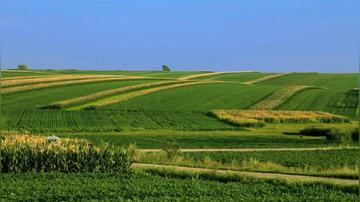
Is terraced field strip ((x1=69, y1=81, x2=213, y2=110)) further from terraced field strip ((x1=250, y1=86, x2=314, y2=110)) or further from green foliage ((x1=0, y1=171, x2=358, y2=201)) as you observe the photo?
green foliage ((x1=0, y1=171, x2=358, y2=201))

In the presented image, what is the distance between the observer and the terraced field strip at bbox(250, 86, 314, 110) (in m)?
77.6

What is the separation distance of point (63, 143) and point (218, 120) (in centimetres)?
4181

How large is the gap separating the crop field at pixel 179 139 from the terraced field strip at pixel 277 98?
0.53 feet

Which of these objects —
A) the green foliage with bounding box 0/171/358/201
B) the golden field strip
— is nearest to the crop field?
the green foliage with bounding box 0/171/358/201

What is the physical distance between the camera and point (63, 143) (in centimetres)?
2609

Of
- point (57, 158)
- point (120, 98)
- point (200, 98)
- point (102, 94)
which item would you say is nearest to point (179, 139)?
point (57, 158)

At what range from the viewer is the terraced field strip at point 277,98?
7762 centimetres

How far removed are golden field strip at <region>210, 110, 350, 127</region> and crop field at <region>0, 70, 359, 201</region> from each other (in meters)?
0.14

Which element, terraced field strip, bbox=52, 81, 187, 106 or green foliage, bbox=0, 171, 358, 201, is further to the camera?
terraced field strip, bbox=52, 81, 187, 106

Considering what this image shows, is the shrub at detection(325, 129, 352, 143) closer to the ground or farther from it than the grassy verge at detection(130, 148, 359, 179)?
closer to the ground

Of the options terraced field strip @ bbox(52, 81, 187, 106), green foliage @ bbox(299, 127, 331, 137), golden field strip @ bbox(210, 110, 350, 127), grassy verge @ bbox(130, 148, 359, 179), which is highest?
terraced field strip @ bbox(52, 81, 187, 106)

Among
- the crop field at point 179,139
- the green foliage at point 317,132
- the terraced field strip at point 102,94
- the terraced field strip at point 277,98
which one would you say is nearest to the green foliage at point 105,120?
the crop field at point 179,139

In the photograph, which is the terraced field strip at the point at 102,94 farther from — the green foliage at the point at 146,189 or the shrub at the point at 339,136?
the green foliage at the point at 146,189

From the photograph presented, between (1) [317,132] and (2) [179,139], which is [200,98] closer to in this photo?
(1) [317,132]
